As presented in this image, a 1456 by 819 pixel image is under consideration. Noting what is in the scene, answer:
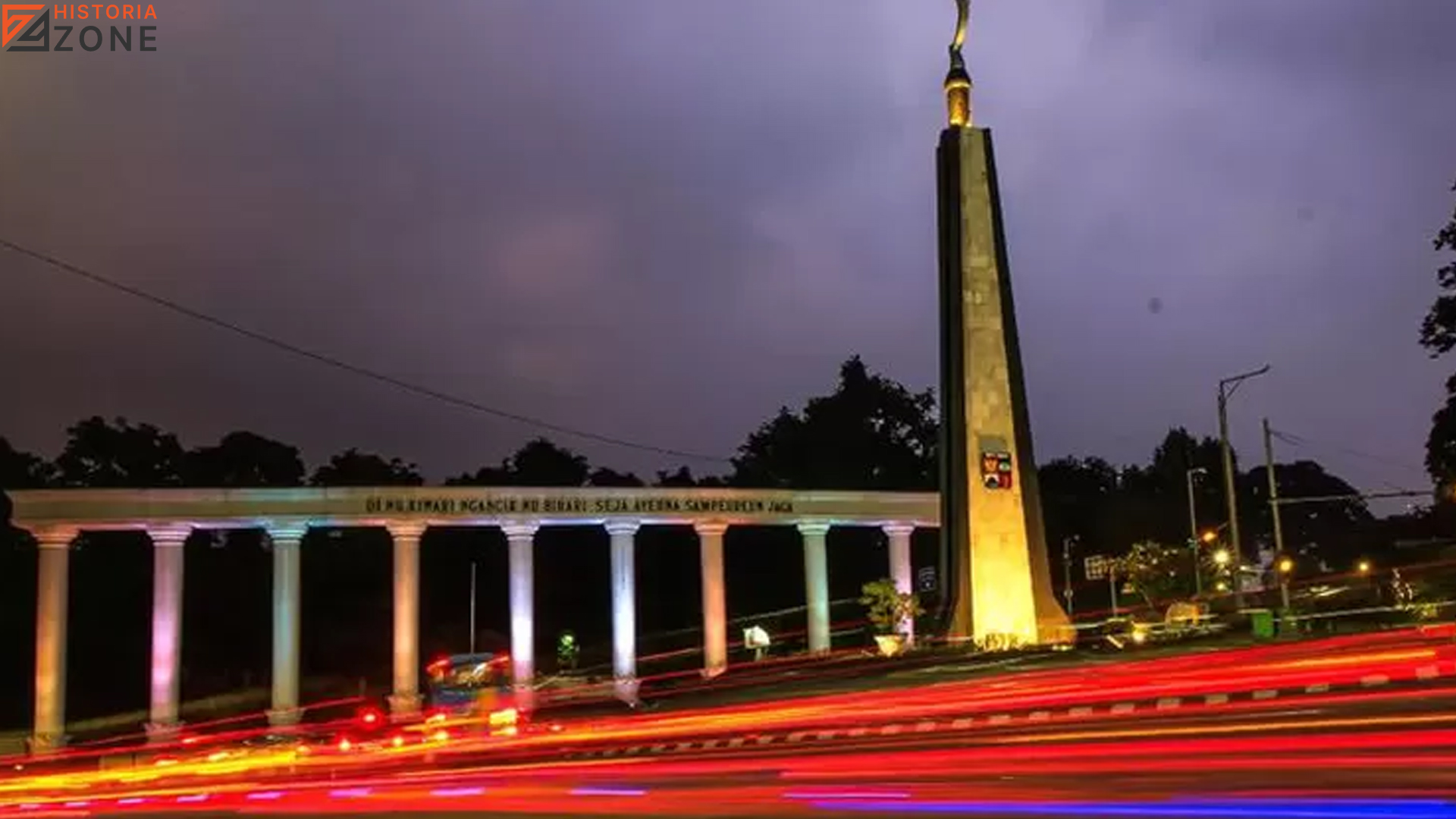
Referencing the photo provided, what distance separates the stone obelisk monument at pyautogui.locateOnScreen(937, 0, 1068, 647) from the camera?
1214 inches

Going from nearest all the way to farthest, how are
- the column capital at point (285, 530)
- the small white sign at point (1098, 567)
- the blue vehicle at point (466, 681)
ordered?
the blue vehicle at point (466, 681) → the column capital at point (285, 530) → the small white sign at point (1098, 567)

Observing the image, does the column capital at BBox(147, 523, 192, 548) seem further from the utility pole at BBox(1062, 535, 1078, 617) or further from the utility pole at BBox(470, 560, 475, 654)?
the utility pole at BBox(1062, 535, 1078, 617)

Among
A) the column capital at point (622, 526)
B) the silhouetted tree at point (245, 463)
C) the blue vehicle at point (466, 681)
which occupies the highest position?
the silhouetted tree at point (245, 463)

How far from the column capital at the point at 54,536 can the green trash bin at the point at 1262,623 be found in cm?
2839

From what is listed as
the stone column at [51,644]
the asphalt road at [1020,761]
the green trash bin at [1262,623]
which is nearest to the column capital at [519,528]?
the stone column at [51,644]

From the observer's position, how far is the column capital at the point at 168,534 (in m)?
35.9

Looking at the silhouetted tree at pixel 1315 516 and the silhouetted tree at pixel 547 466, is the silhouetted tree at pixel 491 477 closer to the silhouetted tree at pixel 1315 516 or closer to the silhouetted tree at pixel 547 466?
the silhouetted tree at pixel 547 466

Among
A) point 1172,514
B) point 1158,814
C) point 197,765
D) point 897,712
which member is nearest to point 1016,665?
point 897,712

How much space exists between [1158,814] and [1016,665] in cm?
1537

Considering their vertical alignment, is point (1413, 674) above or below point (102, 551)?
below

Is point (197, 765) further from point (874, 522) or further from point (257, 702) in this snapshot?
point (874, 522)

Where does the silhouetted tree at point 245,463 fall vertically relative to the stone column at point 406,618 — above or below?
above

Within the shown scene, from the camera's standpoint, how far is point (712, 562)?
40.2 meters

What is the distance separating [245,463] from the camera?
5978 centimetres
